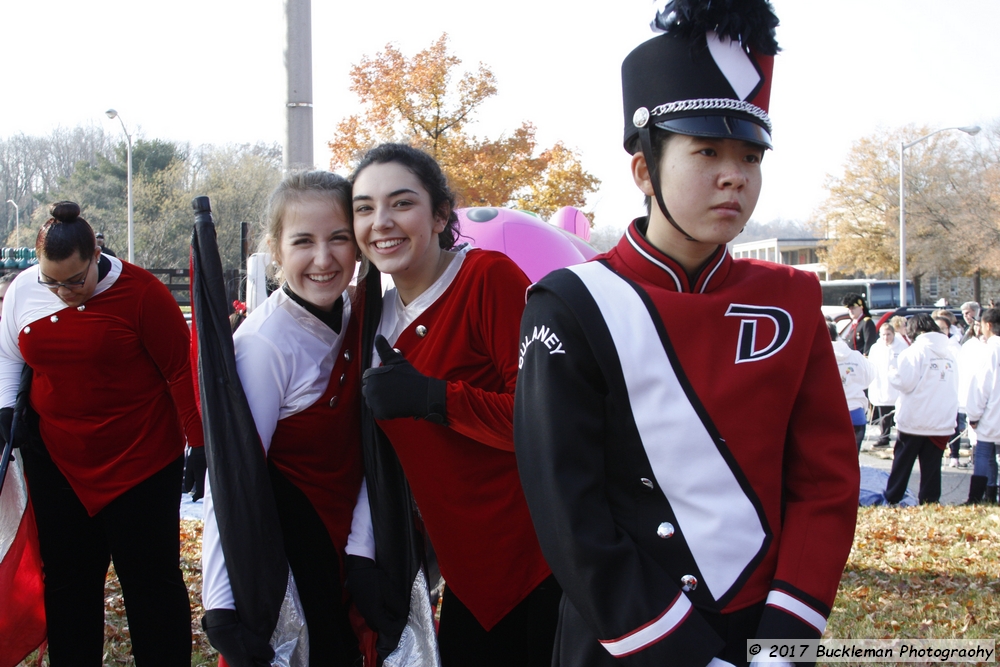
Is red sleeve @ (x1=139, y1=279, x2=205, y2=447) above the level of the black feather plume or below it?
below

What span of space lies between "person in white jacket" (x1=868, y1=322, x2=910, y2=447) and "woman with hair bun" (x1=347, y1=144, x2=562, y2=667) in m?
8.03

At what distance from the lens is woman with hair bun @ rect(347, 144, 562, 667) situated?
2166 mm

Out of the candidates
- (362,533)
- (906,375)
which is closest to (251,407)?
(362,533)

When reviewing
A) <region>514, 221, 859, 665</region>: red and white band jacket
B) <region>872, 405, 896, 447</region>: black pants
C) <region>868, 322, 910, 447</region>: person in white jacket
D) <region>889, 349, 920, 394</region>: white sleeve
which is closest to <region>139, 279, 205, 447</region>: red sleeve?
<region>514, 221, 859, 665</region>: red and white band jacket

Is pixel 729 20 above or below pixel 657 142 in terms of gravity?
above

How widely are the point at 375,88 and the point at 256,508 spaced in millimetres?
12430

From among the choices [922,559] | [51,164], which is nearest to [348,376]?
[922,559]

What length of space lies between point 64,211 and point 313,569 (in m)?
1.94

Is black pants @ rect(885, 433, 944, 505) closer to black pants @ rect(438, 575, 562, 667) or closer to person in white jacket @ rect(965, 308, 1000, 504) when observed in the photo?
person in white jacket @ rect(965, 308, 1000, 504)

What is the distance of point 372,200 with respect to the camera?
2201 millimetres

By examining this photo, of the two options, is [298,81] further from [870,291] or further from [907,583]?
[870,291]

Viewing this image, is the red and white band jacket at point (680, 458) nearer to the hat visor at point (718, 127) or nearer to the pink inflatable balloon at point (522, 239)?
the hat visor at point (718, 127)

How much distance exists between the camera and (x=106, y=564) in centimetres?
326

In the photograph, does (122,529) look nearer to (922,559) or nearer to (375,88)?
(922,559)
